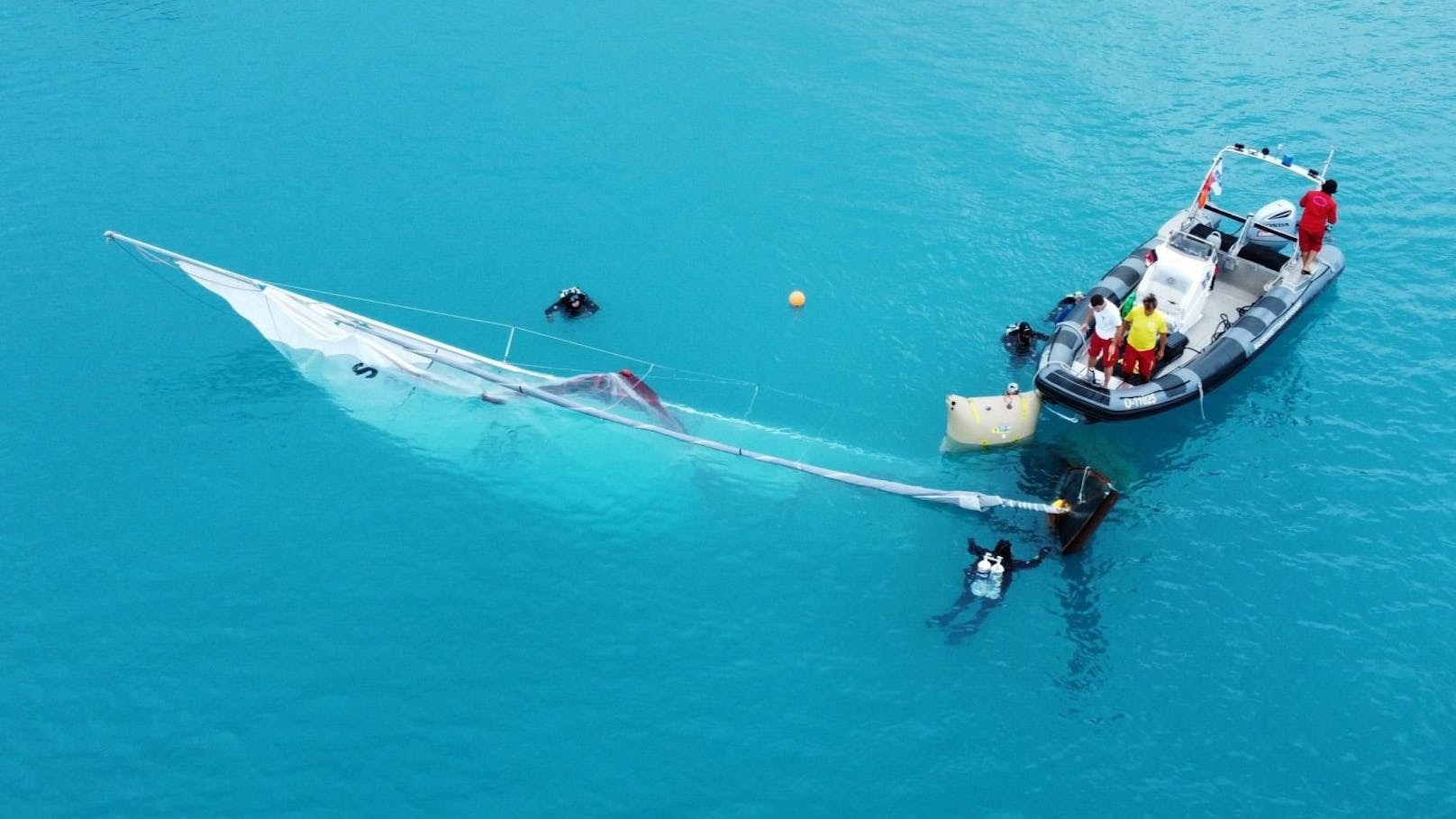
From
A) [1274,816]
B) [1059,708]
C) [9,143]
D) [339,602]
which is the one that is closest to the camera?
[1274,816]

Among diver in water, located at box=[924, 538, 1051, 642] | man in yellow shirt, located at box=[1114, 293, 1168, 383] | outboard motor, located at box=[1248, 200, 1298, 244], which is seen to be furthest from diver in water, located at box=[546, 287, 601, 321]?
outboard motor, located at box=[1248, 200, 1298, 244]

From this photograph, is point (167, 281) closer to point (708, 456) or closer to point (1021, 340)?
point (708, 456)

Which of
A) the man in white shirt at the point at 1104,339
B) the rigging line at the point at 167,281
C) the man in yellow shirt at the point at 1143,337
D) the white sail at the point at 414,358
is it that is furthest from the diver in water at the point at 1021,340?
the rigging line at the point at 167,281

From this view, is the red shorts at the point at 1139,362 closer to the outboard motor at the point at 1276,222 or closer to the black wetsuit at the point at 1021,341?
the black wetsuit at the point at 1021,341

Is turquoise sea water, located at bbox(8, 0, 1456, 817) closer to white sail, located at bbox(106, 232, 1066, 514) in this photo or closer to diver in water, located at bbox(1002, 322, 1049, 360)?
diver in water, located at bbox(1002, 322, 1049, 360)

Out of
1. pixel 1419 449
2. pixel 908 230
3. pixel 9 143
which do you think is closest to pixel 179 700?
pixel 908 230

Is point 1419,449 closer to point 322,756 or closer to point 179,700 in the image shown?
point 322,756

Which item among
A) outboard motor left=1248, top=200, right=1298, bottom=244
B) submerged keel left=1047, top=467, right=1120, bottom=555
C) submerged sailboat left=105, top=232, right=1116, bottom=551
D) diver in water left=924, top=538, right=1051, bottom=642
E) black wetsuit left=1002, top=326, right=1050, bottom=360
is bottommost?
diver in water left=924, top=538, right=1051, bottom=642
